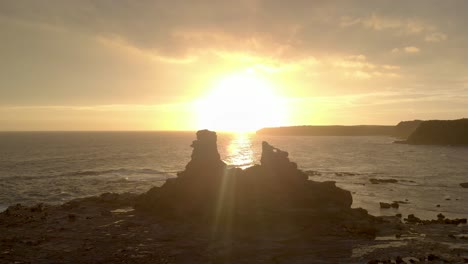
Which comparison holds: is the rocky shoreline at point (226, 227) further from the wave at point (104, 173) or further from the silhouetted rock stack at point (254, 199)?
the wave at point (104, 173)

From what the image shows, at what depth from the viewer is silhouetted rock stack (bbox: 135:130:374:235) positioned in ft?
153

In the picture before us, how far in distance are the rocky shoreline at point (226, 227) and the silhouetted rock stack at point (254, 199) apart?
13 centimetres

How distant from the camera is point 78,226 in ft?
151

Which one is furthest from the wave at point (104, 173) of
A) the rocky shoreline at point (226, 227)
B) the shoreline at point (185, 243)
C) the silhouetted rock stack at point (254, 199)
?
the shoreline at point (185, 243)

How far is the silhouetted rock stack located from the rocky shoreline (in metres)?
0.13

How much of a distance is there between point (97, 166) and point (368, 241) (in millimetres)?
100914

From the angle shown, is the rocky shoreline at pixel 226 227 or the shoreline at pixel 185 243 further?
the rocky shoreline at pixel 226 227

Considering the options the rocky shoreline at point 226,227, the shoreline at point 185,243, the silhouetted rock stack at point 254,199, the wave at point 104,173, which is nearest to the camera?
the shoreline at point 185,243

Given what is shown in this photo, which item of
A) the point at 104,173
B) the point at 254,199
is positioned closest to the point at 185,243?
the point at 254,199

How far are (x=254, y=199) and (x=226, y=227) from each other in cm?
640

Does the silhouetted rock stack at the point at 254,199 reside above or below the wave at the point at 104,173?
above

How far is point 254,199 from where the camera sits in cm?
5034

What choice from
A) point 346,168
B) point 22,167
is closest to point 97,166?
point 22,167

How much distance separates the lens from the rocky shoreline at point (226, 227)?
35.4 meters
